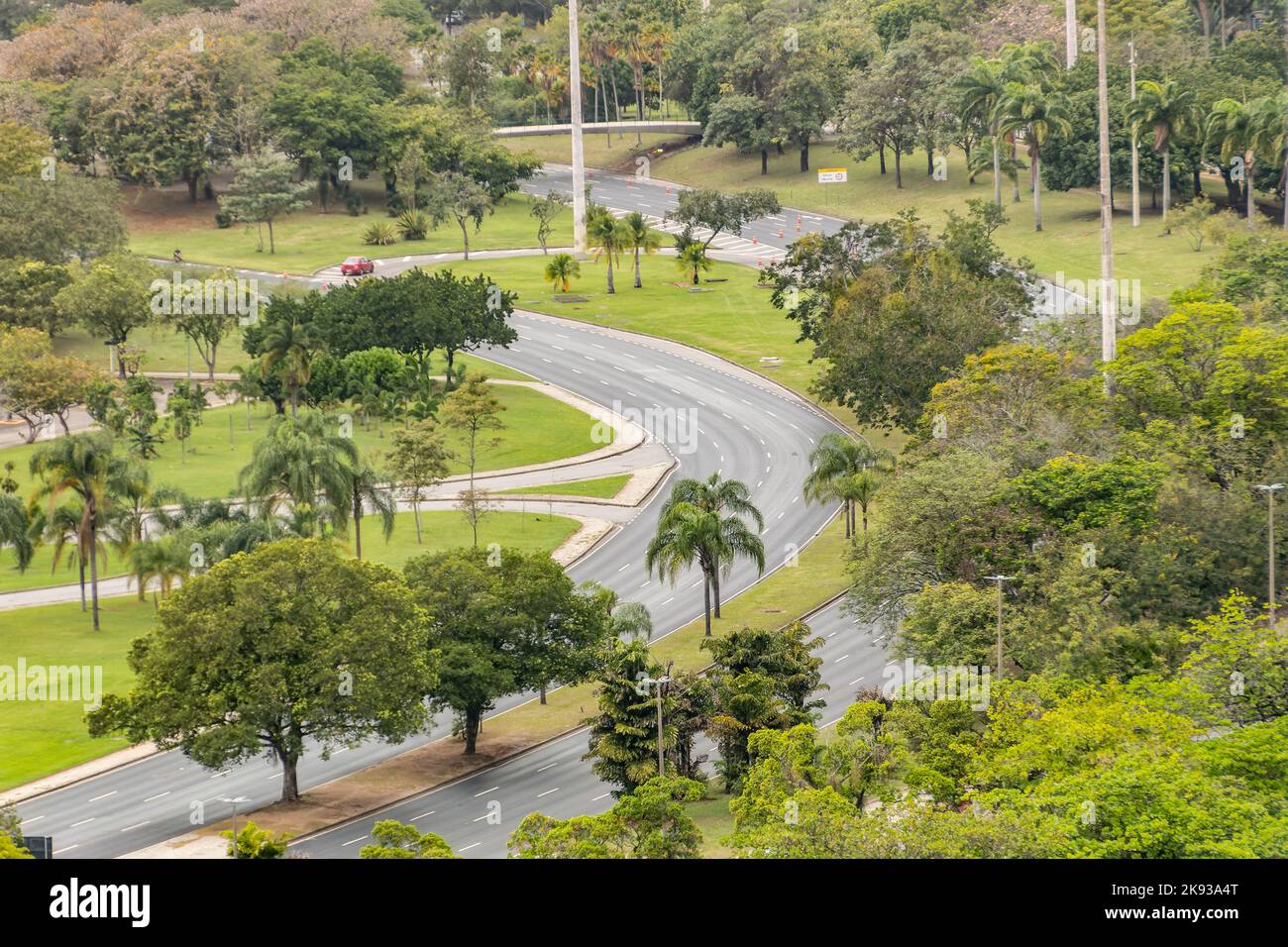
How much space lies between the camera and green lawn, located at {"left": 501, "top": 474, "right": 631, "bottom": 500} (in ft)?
330

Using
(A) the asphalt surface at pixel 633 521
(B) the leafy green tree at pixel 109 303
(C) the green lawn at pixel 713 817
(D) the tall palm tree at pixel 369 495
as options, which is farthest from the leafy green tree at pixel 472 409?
(C) the green lawn at pixel 713 817

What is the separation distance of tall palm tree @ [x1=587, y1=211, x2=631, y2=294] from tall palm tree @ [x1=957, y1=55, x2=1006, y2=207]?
109 ft

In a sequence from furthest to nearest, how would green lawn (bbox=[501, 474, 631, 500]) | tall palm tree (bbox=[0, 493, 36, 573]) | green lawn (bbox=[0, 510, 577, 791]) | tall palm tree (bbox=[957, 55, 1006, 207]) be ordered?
tall palm tree (bbox=[957, 55, 1006, 207]) < green lawn (bbox=[501, 474, 631, 500]) < tall palm tree (bbox=[0, 493, 36, 573]) < green lawn (bbox=[0, 510, 577, 791])

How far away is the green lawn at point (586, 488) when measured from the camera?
330 ft

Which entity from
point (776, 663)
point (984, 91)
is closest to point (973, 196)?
point (984, 91)

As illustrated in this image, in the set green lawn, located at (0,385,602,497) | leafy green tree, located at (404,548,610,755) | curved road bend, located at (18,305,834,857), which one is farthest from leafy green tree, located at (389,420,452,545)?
leafy green tree, located at (404,548,610,755)

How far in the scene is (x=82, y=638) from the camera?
78625 mm

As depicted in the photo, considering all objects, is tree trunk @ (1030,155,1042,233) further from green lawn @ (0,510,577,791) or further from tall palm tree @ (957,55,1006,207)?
green lawn @ (0,510,577,791)

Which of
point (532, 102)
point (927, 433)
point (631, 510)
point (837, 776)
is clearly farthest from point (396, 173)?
point (837, 776)

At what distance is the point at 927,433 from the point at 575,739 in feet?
102

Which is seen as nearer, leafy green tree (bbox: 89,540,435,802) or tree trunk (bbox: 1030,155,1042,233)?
leafy green tree (bbox: 89,540,435,802)

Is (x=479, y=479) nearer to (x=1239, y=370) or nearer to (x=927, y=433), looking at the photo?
(x=927, y=433)

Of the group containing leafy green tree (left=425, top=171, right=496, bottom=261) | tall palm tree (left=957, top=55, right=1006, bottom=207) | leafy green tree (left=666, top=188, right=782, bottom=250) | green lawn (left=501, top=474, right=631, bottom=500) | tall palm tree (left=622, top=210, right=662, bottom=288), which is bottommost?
green lawn (left=501, top=474, right=631, bottom=500)
